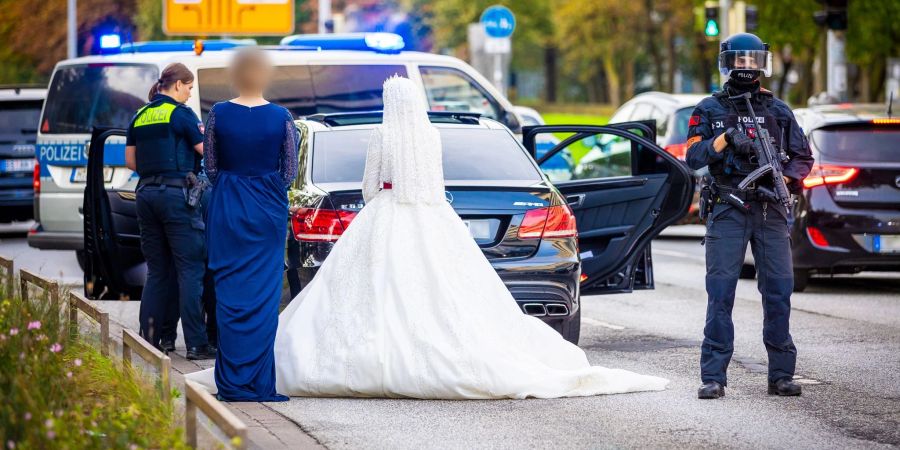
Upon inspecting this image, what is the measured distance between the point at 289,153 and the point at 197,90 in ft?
17.0

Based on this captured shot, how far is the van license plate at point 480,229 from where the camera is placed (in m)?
9.13

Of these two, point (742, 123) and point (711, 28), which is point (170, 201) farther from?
point (711, 28)

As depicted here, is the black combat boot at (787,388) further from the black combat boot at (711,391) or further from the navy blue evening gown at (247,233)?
the navy blue evening gown at (247,233)

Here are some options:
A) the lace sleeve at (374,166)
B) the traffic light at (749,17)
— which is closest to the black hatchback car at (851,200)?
the lace sleeve at (374,166)

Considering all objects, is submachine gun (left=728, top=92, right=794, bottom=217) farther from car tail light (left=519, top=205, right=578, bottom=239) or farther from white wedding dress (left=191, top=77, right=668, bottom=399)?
car tail light (left=519, top=205, right=578, bottom=239)

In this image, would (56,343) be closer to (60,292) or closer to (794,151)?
(60,292)

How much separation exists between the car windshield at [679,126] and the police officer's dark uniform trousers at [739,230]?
10.0 metres

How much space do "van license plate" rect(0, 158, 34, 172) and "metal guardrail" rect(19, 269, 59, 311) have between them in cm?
1192

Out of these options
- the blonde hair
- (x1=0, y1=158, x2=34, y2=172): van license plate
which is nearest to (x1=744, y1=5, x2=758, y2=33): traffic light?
(x1=0, y1=158, x2=34, y2=172): van license plate

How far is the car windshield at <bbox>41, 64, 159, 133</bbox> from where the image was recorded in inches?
540

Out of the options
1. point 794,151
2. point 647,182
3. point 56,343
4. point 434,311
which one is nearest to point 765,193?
point 794,151

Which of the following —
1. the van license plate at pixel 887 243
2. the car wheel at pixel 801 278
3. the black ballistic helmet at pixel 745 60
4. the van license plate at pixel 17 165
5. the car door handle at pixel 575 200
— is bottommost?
the car wheel at pixel 801 278

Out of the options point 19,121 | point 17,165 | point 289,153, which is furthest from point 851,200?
point 19,121

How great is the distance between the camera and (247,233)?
805 cm
